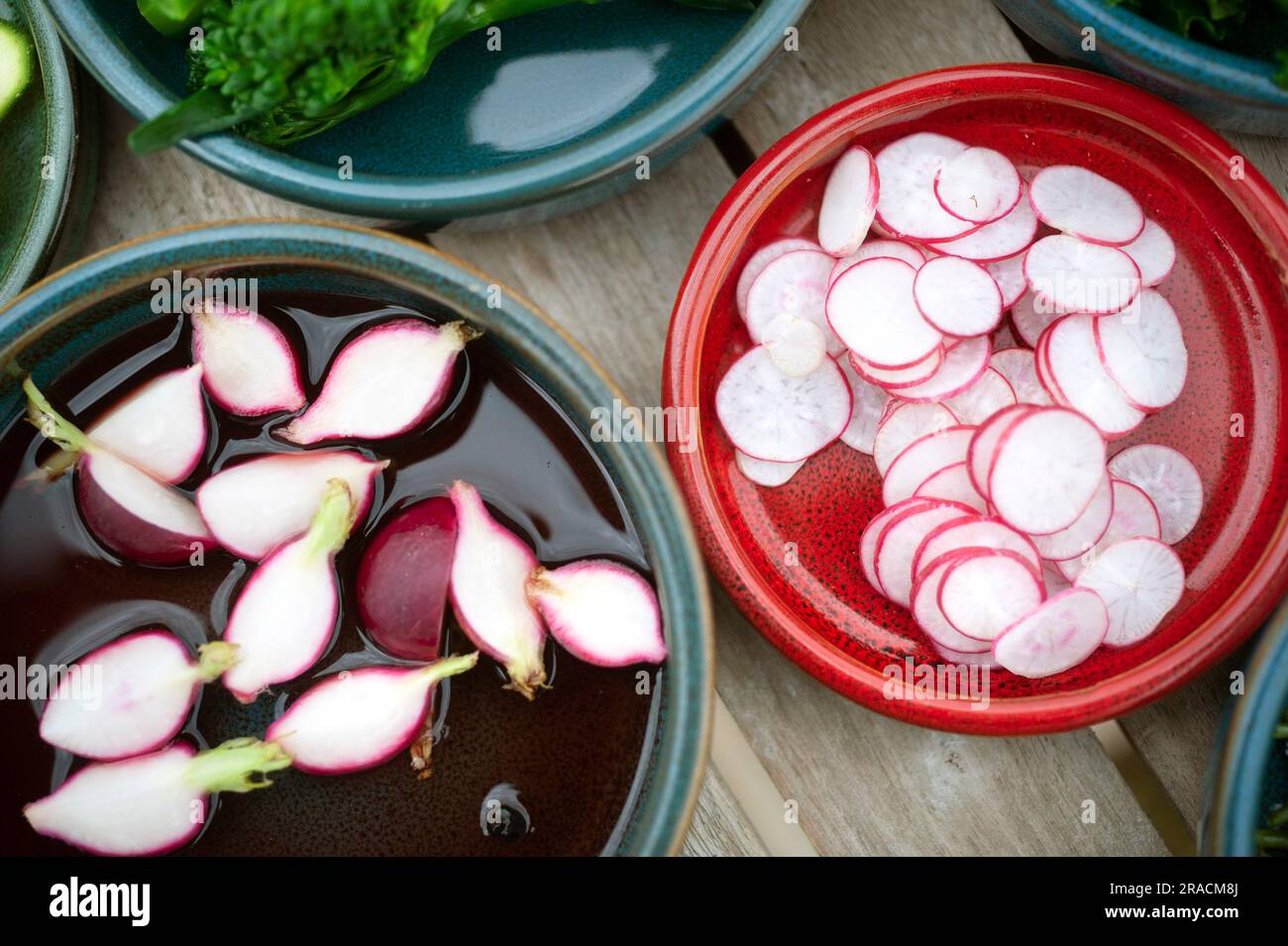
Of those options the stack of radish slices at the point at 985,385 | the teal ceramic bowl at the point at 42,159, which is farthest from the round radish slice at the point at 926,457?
the teal ceramic bowl at the point at 42,159

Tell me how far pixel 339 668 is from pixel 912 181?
584mm

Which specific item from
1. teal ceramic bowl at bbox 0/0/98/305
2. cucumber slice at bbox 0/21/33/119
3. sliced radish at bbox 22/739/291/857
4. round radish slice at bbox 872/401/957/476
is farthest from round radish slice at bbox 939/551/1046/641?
cucumber slice at bbox 0/21/33/119

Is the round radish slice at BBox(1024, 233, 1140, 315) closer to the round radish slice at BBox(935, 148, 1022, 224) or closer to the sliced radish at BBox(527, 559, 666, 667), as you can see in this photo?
the round radish slice at BBox(935, 148, 1022, 224)

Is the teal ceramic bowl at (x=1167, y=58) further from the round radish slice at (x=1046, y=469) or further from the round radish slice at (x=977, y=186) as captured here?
the round radish slice at (x=1046, y=469)

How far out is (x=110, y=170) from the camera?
82 centimetres

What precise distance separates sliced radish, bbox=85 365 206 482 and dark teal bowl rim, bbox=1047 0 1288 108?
675 mm

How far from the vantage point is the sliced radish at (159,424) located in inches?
26.9

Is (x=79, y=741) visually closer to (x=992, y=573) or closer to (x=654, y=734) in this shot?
(x=654, y=734)

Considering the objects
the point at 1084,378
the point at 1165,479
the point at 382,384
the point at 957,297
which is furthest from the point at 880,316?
the point at 382,384

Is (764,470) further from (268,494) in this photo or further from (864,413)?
(268,494)
